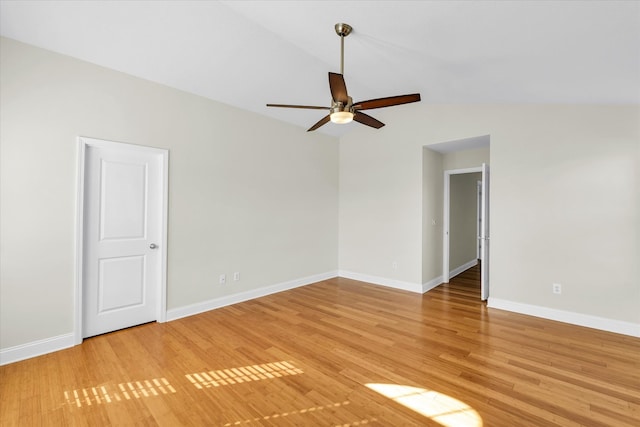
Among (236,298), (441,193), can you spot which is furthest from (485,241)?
(236,298)

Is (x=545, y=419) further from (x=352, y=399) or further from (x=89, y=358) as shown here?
(x=89, y=358)

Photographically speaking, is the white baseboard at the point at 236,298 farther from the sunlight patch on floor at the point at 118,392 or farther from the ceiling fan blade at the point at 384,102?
the ceiling fan blade at the point at 384,102

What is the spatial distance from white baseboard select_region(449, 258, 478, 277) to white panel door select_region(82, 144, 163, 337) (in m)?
5.33

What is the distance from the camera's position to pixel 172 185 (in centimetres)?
360

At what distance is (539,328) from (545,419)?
6.10 ft

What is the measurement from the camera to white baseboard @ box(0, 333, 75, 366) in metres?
2.53

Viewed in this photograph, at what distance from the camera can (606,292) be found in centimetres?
333

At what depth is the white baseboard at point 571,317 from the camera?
3211 millimetres

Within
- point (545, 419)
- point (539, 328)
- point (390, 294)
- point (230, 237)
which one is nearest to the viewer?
point (545, 419)

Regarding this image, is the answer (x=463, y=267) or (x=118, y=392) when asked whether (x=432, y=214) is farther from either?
(x=118, y=392)

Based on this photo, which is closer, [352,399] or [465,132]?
[352,399]

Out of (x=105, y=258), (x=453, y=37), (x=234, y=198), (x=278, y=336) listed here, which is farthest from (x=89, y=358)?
(x=453, y=37)

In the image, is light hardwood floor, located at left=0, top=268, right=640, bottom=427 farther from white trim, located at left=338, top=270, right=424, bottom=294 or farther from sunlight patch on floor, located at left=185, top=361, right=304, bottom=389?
white trim, located at left=338, top=270, right=424, bottom=294

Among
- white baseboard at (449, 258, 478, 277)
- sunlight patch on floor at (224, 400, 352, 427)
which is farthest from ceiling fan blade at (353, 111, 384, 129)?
white baseboard at (449, 258, 478, 277)
